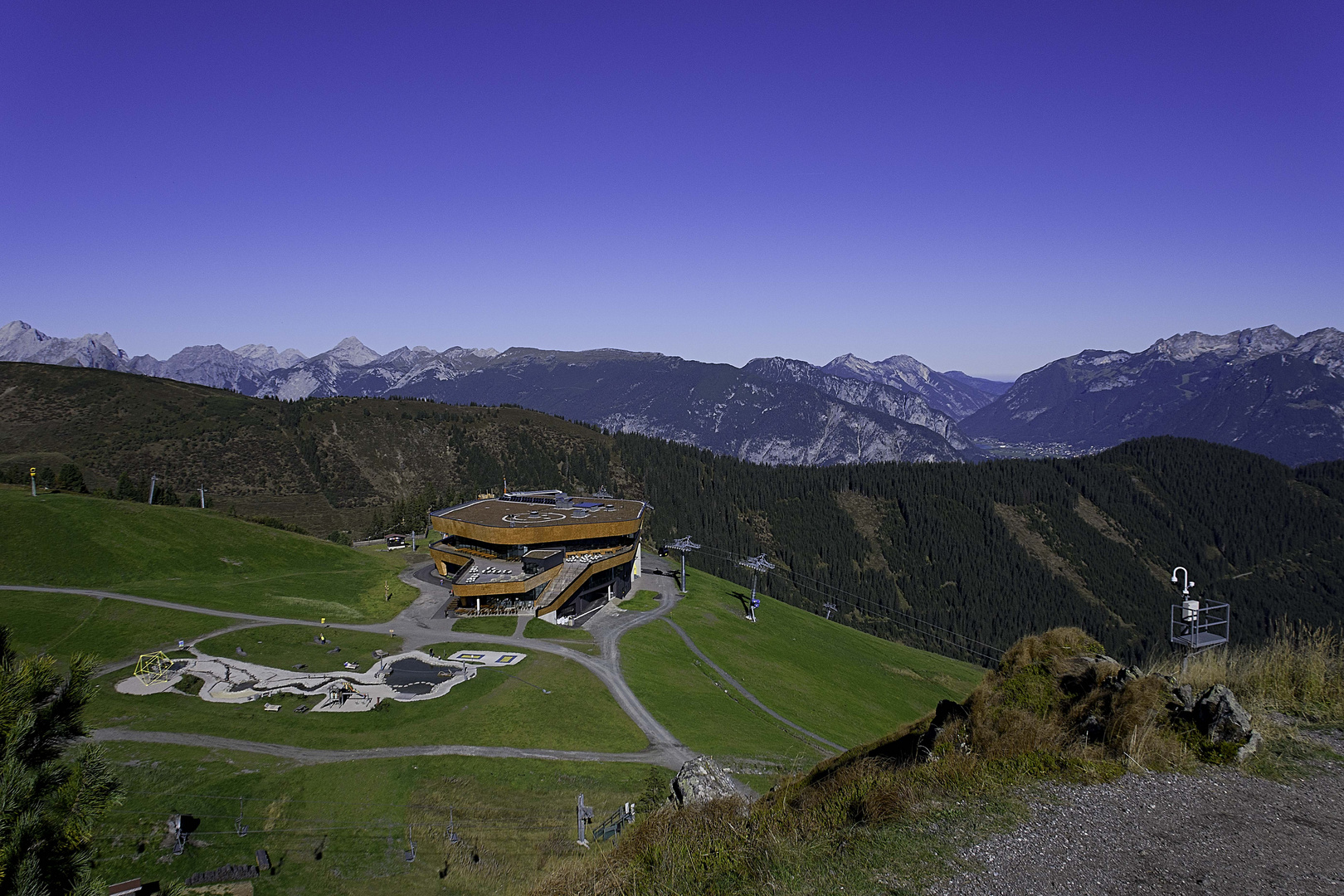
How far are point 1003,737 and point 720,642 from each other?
62.5 metres

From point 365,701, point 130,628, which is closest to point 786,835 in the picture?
point 365,701

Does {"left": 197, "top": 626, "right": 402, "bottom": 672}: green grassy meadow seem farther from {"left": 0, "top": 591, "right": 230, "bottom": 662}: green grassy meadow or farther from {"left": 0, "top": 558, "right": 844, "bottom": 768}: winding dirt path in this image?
{"left": 0, "top": 591, "right": 230, "bottom": 662}: green grassy meadow

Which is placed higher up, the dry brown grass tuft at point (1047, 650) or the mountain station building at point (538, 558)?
the dry brown grass tuft at point (1047, 650)

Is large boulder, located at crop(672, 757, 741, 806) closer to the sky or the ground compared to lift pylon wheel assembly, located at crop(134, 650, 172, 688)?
closer to the sky

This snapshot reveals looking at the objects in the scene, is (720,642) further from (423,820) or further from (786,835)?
(786,835)

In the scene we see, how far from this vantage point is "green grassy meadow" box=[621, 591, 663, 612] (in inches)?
3263

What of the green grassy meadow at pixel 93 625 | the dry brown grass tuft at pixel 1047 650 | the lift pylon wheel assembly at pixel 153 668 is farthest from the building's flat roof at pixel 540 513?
the dry brown grass tuft at pixel 1047 650

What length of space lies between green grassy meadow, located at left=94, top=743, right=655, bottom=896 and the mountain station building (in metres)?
33.4

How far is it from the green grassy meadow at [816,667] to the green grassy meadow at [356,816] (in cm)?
2360

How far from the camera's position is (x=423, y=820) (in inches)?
1347

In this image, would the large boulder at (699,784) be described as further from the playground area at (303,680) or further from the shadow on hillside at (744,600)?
the shadow on hillside at (744,600)

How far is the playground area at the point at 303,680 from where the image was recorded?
46.0 meters

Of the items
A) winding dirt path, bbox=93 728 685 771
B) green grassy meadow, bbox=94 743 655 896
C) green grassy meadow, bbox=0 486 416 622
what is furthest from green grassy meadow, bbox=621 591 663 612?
green grassy meadow, bbox=94 743 655 896

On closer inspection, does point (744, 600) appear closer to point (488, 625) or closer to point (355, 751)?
point (488, 625)
